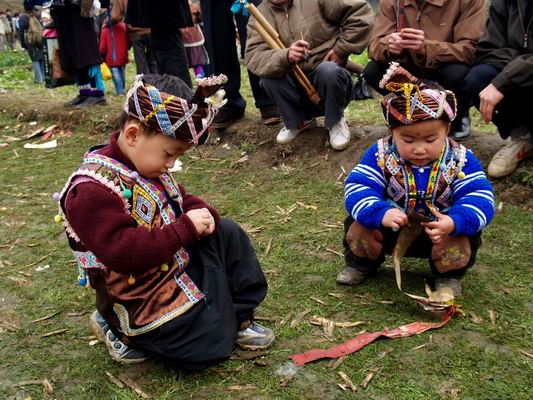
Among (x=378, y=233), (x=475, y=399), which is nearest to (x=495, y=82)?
(x=378, y=233)

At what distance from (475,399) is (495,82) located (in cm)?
260

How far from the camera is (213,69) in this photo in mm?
6172

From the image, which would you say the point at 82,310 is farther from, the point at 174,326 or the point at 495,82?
the point at 495,82

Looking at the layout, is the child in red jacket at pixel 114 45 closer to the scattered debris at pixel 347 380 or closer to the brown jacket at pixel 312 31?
the brown jacket at pixel 312 31

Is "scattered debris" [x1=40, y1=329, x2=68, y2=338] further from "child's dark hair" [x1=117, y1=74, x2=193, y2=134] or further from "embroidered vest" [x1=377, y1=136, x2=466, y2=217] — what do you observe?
"embroidered vest" [x1=377, y1=136, x2=466, y2=217]

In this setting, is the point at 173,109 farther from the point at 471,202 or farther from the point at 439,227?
the point at 471,202

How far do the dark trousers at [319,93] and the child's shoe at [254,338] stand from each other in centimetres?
285

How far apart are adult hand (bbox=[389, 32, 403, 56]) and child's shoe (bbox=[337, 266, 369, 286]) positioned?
2.08 m

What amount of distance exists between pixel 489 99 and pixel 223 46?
291cm

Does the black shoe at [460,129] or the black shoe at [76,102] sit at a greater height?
the black shoe at [460,129]

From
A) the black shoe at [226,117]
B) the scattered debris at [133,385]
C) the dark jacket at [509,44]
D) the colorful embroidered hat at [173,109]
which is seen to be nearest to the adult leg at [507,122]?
the dark jacket at [509,44]

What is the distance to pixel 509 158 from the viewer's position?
4457 millimetres

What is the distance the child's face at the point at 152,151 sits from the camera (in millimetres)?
2416

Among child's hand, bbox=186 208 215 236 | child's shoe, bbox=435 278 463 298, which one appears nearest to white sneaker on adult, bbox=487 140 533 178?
child's shoe, bbox=435 278 463 298
